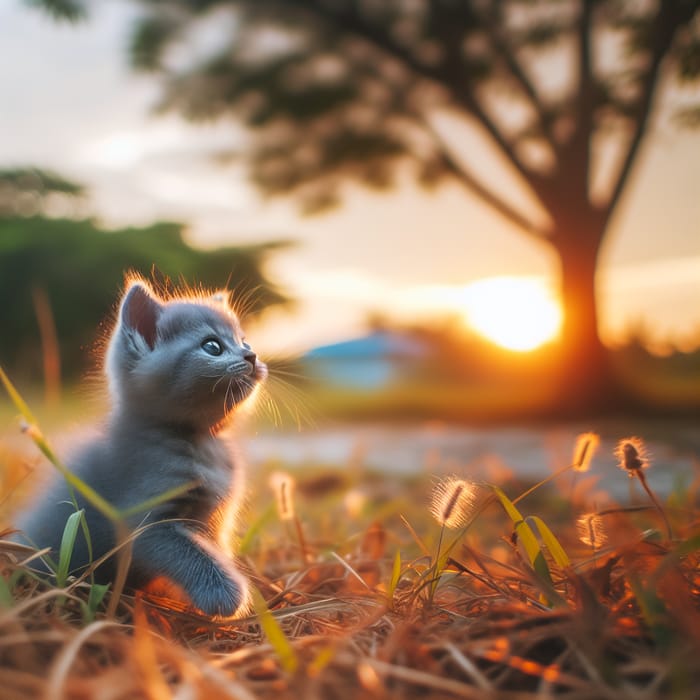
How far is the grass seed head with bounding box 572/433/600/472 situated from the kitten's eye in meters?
0.83

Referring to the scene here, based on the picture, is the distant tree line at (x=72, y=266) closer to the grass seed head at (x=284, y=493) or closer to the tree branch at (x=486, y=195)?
the tree branch at (x=486, y=195)

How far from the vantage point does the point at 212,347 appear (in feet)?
5.32

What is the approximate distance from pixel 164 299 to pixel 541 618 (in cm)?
133

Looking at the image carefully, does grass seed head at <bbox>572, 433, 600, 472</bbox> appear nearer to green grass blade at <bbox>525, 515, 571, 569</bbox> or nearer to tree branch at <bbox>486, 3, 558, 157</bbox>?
green grass blade at <bbox>525, 515, 571, 569</bbox>

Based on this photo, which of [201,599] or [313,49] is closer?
[201,599]

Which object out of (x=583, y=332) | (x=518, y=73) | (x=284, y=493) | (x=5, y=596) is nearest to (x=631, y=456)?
(x=284, y=493)

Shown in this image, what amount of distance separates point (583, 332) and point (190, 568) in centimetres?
728

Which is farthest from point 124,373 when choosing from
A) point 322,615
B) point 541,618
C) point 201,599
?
point 541,618

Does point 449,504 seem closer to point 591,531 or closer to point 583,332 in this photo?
point 591,531

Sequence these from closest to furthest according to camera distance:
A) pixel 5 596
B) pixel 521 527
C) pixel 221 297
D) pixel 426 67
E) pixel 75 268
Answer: pixel 5 596 < pixel 521 527 < pixel 221 297 < pixel 426 67 < pixel 75 268

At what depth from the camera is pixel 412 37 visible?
855 centimetres

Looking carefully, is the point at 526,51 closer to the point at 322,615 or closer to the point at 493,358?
the point at 493,358

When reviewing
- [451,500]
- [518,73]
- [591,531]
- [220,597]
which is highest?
[518,73]

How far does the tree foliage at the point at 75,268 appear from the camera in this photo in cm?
816
